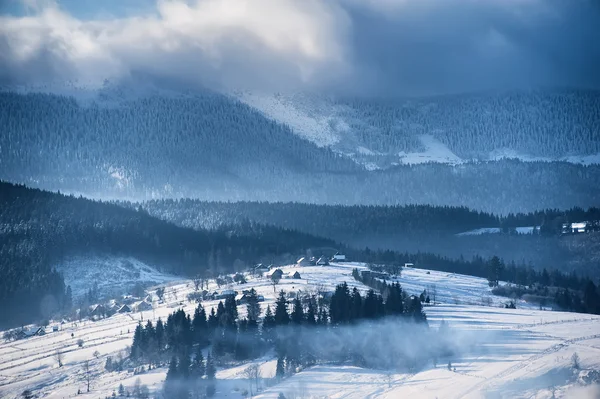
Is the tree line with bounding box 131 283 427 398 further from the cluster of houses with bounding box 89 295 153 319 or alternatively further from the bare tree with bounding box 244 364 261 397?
the cluster of houses with bounding box 89 295 153 319

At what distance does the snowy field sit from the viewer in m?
85.4

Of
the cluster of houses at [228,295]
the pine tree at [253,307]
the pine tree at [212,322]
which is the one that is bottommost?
the pine tree at [212,322]

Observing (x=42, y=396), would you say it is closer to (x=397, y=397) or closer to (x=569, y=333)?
(x=397, y=397)

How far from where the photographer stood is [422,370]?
9406cm

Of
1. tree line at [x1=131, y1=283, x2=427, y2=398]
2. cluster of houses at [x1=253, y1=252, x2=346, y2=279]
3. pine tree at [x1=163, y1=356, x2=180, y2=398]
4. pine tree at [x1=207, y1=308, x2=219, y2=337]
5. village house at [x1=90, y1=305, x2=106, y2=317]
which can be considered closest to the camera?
pine tree at [x1=163, y1=356, x2=180, y2=398]

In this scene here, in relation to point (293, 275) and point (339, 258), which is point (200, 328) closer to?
point (293, 275)

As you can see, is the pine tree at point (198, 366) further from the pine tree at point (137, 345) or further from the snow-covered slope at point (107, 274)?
the snow-covered slope at point (107, 274)

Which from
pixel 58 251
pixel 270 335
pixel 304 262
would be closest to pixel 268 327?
pixel 270 335

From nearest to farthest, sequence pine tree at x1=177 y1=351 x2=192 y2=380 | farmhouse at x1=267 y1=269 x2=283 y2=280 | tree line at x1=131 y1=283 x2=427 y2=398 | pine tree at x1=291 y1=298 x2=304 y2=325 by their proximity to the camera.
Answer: pine tree at x1=177 y1=351 x2=192 y2=380 < tree line at x1=131 y1=283 x2=427 y2=398 < pine tree at x1=291 y1=298 x2=304 y2=325 < farmhouse at x1=267 y1=269 x2=283 y2=280

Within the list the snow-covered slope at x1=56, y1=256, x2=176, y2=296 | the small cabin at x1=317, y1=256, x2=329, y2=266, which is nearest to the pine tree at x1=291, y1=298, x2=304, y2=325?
the small cabin at x1=317, y1=256, x2=329, y2=266

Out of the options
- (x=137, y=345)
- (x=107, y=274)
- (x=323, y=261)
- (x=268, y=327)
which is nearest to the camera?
(x=137, y=345)

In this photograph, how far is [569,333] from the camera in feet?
324

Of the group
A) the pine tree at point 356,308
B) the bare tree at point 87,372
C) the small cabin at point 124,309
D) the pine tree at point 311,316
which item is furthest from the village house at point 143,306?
the pine tree at point 356,308

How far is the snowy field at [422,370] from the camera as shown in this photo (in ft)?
280
